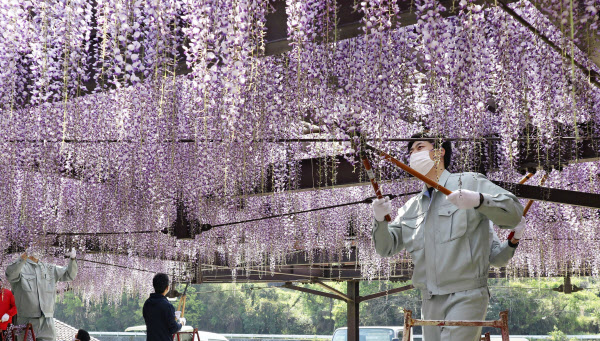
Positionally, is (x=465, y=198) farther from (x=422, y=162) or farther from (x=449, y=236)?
(x=422, y=162)

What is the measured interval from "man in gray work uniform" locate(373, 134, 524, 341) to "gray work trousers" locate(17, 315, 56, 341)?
3755 millimetres

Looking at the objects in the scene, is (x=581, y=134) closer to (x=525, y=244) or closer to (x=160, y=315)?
(x=160, y=315)

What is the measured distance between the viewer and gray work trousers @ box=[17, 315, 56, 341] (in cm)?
562

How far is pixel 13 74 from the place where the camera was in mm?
3896

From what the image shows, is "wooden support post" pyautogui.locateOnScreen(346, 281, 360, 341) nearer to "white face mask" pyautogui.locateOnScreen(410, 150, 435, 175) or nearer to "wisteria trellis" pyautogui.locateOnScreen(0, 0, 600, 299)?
"wisteria trellis" pyautogui.locateOnScreen(0, 0, 600, 299)

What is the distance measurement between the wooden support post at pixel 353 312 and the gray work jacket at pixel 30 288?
4.60 meters

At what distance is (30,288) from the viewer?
5.69m

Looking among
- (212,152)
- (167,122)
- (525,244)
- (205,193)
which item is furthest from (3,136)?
(525,244)

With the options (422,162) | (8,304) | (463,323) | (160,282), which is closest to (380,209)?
(422,162)

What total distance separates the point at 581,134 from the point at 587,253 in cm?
517

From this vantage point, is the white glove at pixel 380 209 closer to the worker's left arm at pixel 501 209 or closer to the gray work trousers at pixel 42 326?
the worker's left arm at pixel 501 209

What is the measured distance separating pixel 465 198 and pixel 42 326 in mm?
4396

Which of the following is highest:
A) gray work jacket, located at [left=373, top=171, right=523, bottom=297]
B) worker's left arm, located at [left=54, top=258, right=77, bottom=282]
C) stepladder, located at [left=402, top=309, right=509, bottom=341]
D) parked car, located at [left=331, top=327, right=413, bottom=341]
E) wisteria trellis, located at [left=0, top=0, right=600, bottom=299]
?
wisteria trellis, located at [left=0, top=0, right=600, bottom=299]

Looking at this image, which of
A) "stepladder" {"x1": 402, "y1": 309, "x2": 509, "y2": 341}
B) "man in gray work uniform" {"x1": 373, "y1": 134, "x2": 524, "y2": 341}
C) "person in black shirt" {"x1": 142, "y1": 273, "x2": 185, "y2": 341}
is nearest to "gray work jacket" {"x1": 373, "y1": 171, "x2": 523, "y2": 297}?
"man in gray work uniform" {"x1": 373, "y1": 134, "x2": 524, "y2": 341}
